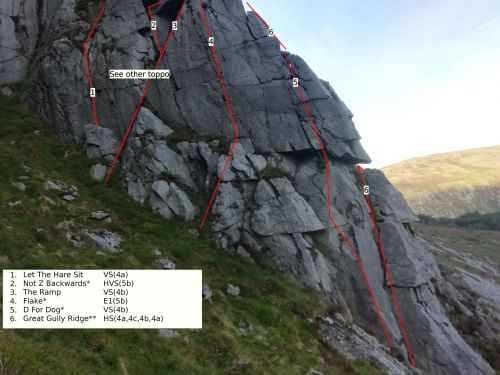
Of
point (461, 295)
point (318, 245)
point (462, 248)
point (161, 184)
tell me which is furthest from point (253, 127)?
point (462, 248)

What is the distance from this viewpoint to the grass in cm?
1410

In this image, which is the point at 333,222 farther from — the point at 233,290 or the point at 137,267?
the point at 137,267

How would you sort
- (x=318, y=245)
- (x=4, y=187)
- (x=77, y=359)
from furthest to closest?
(x=318, y=245) → (x=4, y=187) → (x=77, y=359)

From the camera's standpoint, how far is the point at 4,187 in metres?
25.3

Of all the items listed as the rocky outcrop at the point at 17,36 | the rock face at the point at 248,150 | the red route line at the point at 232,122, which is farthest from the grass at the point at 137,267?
the rocky outcrop at the point at 17,36

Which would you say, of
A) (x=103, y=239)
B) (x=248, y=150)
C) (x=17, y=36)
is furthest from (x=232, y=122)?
(x=17, y=36)

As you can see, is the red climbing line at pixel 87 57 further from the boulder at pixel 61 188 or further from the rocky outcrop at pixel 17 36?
the boulder at pixel 61 188

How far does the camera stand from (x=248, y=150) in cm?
3353

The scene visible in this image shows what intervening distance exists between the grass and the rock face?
214 cm

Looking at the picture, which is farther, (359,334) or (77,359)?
(359,334)

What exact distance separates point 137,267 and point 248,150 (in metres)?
16.6

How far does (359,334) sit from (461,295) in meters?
19.3

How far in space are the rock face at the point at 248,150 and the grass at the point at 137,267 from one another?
84.4 inches

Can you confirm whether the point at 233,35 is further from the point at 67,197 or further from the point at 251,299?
the point at 251,299
